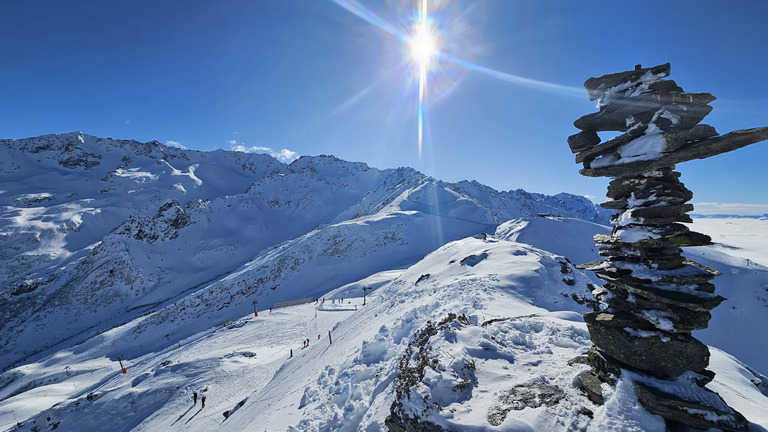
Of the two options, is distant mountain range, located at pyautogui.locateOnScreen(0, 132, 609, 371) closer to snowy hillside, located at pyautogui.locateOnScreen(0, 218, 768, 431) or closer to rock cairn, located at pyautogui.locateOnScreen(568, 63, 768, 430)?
snowy hillside, located at pyautogui.locateOnScreen(0, 218, 768, 431)

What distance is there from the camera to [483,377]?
30.9 feet

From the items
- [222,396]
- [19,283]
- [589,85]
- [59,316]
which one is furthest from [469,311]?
[19,283]

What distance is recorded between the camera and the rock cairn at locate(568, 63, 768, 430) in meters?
6.44

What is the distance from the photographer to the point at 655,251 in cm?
748

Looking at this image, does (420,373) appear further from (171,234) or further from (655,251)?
(171,234)

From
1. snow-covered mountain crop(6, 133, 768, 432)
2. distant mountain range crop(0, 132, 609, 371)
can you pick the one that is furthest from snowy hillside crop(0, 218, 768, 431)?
Result: distant mountain range crop(0, 132, 609, 371)

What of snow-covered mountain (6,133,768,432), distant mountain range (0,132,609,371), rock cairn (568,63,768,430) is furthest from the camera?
distant mountain range (0,132,609,371)

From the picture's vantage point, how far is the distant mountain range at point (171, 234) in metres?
65.8

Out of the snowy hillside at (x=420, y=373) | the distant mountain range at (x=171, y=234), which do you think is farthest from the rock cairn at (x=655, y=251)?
the distant mountain range at (x=171, y=234)

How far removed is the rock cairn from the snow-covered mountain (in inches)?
32.0

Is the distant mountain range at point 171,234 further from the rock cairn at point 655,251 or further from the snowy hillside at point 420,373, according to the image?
the rock cairn at point 655,251

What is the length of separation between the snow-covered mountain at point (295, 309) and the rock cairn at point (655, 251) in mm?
812

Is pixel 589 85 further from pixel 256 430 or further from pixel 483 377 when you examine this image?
pixel 256 430

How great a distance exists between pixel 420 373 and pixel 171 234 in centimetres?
12133
